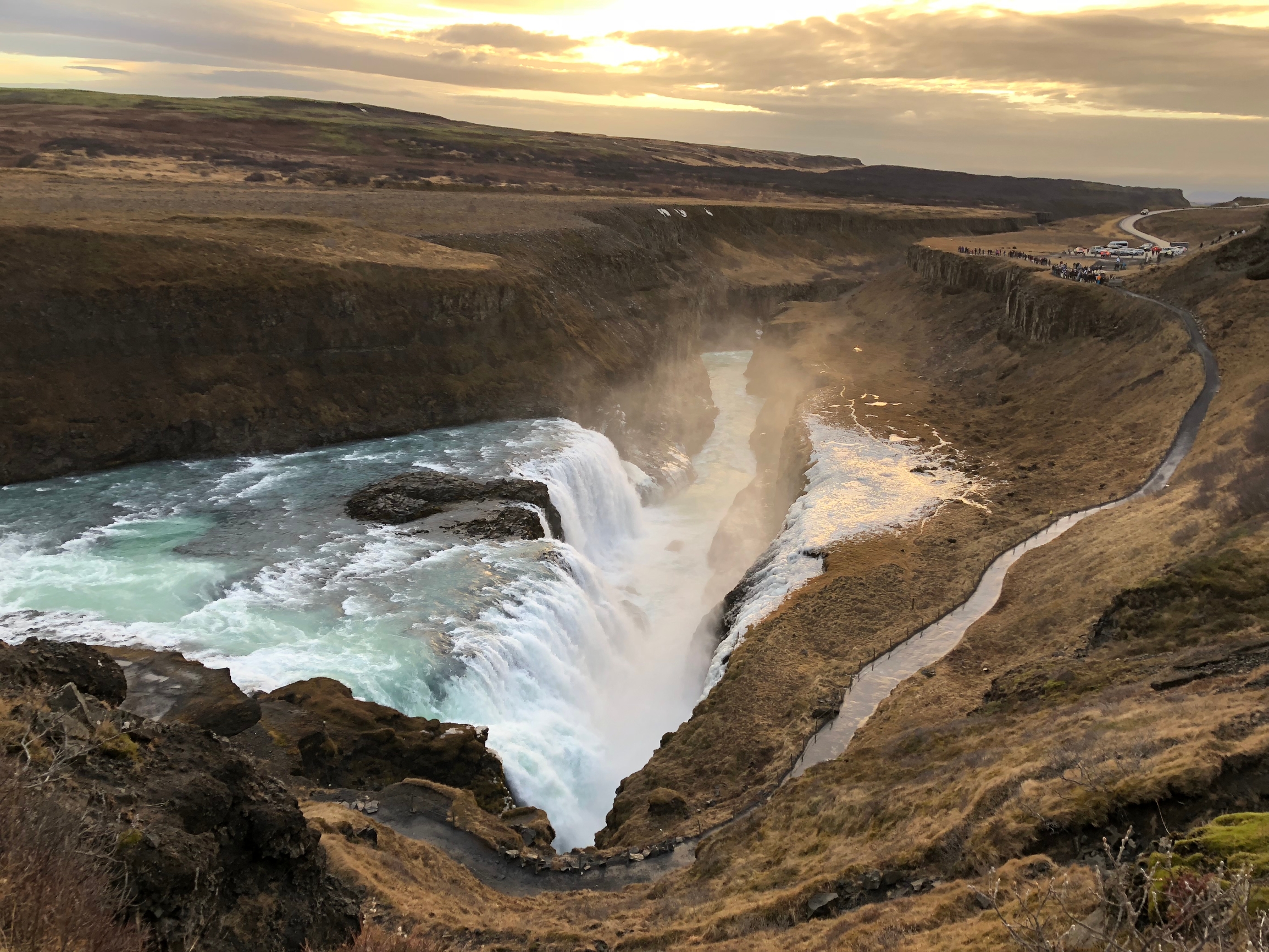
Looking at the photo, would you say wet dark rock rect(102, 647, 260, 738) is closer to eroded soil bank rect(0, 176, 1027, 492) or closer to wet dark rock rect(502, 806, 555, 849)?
wet dark rock rect(502, 806, 555, 849)

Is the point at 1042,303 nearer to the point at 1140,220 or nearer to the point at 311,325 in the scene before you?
the point at 311,325

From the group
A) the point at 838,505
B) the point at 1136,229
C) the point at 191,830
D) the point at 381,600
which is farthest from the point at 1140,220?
the point at 191,830

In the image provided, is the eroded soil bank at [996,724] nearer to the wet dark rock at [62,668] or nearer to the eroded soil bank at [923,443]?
the eroded soil bank at [923,443]

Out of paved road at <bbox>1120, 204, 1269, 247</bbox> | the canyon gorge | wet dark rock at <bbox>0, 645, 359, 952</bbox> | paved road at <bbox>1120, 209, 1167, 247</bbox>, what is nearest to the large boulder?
the canyon gorge

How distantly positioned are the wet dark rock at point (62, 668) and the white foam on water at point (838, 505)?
66.4 feet

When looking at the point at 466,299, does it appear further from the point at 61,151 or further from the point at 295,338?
the point at 61,151

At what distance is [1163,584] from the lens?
86.0 ft

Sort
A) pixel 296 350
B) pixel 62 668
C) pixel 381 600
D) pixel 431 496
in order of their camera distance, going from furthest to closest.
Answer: pixel 296 350, pixel 431 496, pixel 381 600, pixel 62 668

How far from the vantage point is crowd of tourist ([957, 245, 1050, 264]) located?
3427 inches

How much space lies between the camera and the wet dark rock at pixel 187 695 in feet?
73.2

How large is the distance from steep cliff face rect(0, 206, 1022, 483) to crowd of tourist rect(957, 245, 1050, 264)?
114ft

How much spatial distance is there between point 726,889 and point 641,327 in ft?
209

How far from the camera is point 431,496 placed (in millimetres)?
42500

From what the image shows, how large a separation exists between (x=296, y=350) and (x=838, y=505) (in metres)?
32.0
